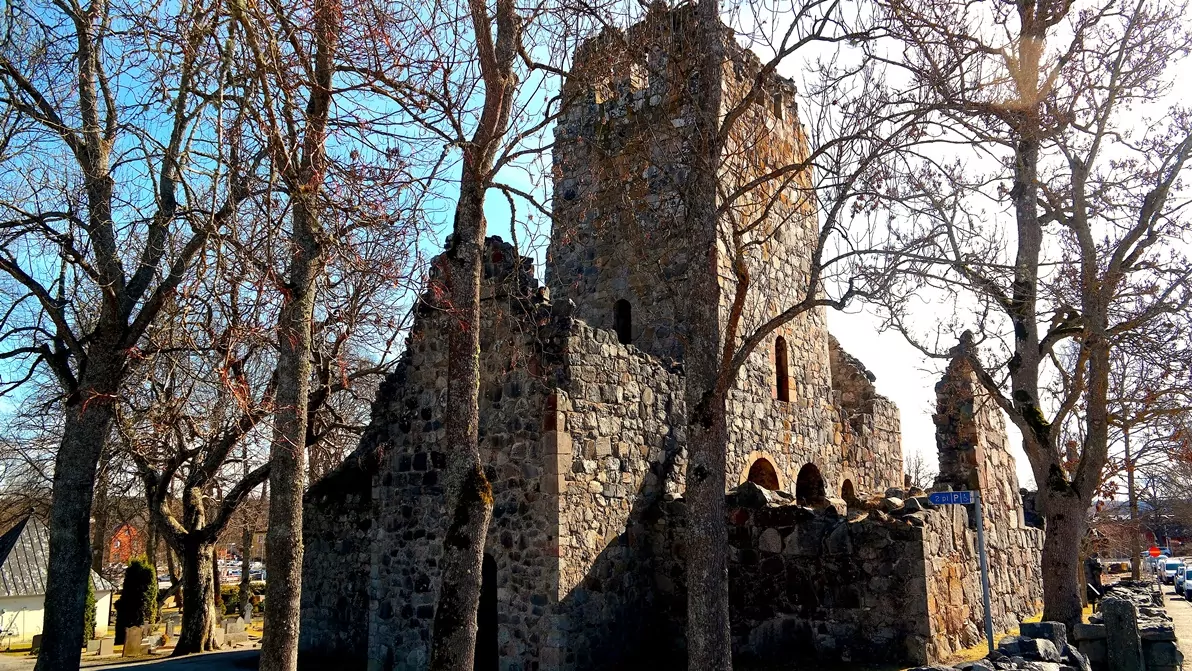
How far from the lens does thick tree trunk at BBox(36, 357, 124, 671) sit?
345 inches

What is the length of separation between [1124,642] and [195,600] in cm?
1755

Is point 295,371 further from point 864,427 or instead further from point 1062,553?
point 864,427

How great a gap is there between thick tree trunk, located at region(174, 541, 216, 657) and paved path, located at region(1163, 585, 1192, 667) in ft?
60.1

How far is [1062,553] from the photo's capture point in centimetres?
1266

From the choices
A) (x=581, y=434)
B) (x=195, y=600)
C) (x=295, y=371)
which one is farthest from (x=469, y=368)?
(x=195, y=600)

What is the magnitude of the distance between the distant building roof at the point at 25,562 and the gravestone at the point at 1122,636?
3177 cm

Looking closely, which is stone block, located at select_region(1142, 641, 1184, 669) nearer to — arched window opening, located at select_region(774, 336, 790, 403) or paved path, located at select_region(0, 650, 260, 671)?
arched window opening, located at select_region(774, 336, 790, 403)

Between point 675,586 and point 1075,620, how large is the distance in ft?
19.5

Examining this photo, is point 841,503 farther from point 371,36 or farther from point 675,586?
point 371,36

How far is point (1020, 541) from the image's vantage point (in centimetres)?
1605

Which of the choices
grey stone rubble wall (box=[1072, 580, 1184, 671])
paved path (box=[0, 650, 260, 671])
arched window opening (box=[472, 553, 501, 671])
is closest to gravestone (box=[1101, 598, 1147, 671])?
grey stone rubble wall (box=[1072, 580, 1184, 671])

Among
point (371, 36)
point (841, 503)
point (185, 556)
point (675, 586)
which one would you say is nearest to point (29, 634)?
point (185, 556)

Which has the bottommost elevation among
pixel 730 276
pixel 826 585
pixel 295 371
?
pixel 826 585

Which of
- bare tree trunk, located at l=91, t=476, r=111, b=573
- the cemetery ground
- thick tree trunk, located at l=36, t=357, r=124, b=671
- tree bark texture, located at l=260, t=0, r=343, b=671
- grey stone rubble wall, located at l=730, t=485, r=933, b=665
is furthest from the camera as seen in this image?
bare tree trunk, located at l=91, t=476, r=111, b=573
